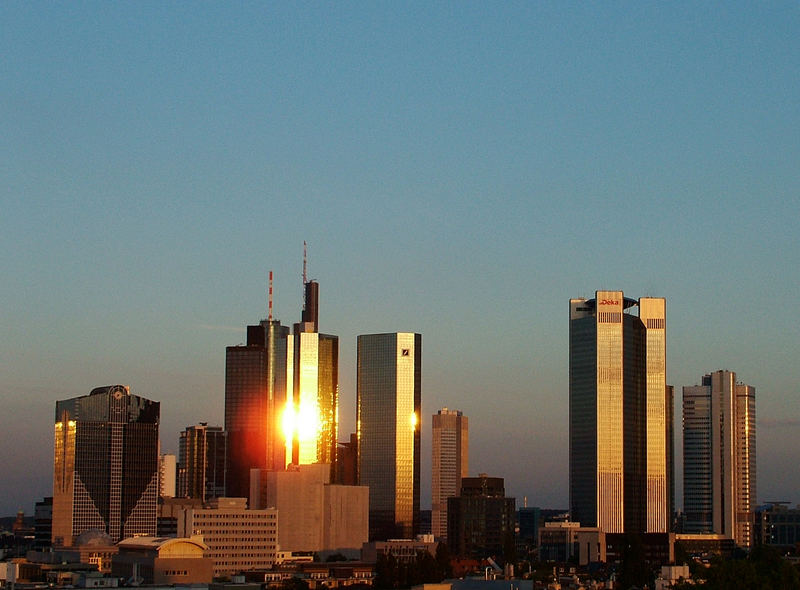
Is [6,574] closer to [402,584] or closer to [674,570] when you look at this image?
[402,584]

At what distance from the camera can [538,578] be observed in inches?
6949

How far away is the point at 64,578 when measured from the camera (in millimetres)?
161125

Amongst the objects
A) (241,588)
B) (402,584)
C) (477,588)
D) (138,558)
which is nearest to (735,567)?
(477,588)

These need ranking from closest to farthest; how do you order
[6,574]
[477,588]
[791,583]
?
1. [791,583]
2. [477,588]
3. [6,574]

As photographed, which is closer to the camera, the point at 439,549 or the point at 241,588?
the point at 241,588

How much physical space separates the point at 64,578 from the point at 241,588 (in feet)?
102

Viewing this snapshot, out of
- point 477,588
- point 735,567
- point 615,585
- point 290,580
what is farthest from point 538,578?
point 735,567

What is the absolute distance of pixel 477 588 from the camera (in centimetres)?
12394

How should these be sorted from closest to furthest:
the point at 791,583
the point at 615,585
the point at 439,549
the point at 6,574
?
the point at 791,583 → the point at 6,574 → the point at 615,585 → the point at 439,549

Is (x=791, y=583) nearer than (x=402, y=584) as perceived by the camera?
Yes

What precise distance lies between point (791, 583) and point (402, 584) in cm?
6153

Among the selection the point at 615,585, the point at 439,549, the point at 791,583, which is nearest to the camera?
the point at 791,583

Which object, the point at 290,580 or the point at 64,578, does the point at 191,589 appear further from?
the point at 290,580

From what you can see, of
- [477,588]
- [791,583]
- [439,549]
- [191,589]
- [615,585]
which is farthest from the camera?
[439,549]
